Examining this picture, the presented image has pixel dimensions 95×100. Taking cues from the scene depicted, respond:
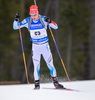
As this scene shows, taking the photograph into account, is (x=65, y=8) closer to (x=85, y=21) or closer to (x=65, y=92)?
(x=85, y=21)

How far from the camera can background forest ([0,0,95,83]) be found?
16.1 meters

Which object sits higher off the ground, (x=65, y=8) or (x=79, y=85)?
(x=65, y=8)

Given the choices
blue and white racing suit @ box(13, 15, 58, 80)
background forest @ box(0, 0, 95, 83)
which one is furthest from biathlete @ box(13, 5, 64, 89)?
background forest @ box(0, 0, 95, 83)

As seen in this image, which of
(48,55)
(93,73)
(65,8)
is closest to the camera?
(48,55)

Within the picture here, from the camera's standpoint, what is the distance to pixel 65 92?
5.99 metres

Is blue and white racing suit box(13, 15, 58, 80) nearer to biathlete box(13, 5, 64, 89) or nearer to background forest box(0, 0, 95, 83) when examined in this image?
biathlete box(13, 5, 64, 89)

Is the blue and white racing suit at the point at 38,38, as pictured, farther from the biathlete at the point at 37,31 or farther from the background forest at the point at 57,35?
the background forest at the point at 57,35

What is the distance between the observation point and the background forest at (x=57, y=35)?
52.7ft

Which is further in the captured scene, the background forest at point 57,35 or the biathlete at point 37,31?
the background forest at point 57,35

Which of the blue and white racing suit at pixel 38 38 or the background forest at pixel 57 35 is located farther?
the background forest at pixel 57 35

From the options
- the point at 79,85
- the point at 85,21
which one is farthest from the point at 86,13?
the point at 79,85

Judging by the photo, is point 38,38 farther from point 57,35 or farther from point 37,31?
point 57,35

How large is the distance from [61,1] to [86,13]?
12.5 ft

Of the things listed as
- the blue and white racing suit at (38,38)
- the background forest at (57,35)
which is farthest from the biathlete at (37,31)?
the background forest at (57,35)
